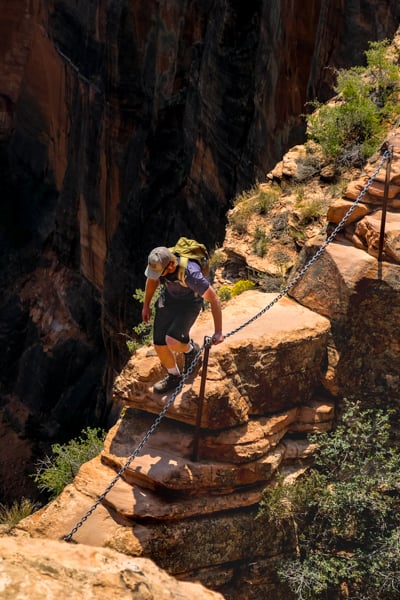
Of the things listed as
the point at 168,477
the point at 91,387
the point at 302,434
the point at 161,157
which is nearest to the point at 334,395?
the point at 302,434

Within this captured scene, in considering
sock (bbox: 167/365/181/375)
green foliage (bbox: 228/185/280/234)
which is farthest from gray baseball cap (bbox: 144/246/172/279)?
green foliage (bbox: 228/185/280/234)

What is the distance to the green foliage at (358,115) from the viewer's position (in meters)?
9.23

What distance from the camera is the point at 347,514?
6684mm

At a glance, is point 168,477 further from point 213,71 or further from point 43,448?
Result: point 43,448

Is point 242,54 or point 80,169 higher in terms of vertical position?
point 242,54

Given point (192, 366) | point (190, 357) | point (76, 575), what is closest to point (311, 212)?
point (190, 357)

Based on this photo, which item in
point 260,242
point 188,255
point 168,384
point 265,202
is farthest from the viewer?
point 265,202

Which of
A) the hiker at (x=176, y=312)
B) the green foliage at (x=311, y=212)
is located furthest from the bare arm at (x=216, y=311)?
the green foliage at (x=311, y=212)

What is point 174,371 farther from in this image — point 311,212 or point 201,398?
point 311,212

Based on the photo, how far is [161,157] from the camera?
757 inches

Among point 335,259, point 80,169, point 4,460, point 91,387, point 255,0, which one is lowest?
point 4,460

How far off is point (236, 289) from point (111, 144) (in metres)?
13.1

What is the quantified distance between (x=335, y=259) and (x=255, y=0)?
9682 millimetres

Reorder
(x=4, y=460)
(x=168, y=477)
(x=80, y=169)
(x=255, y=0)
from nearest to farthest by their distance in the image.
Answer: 1. (x=168, y=477)
2. (x=255, y=0)
3. (x=4, y=460)
4. (x=80, y=169)
